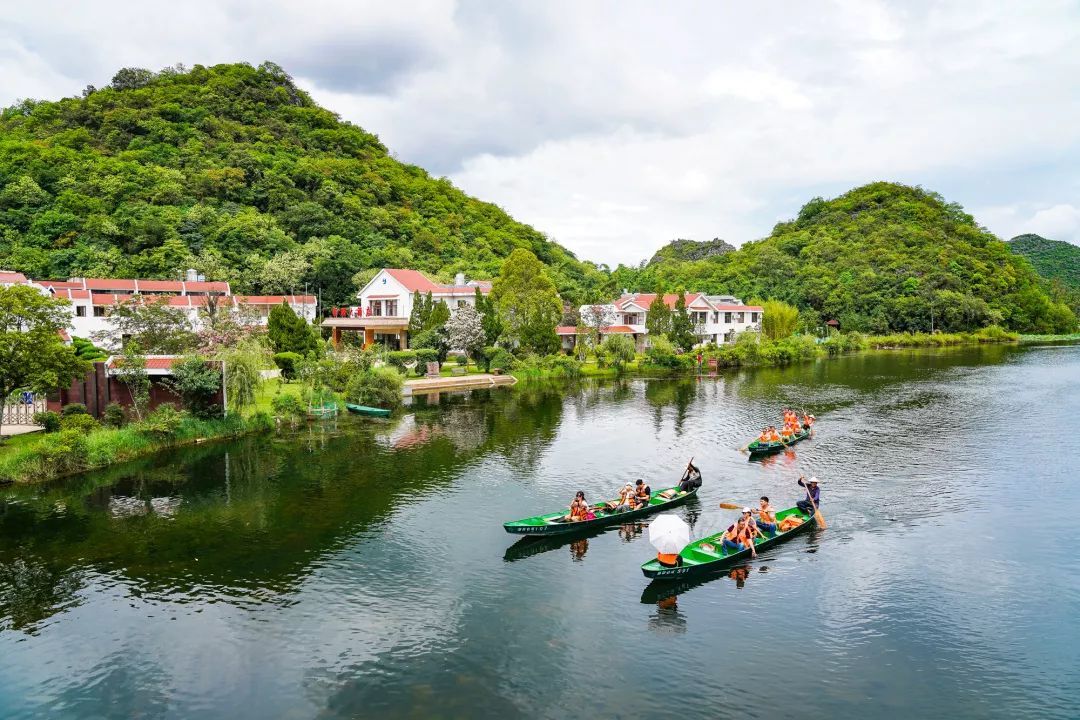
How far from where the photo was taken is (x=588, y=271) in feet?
342

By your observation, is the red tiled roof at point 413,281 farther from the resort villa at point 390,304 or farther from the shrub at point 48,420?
the shrub at point 48,420

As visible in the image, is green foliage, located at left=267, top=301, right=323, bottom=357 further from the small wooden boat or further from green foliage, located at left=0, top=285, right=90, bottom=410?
green foliage, located at left=0, top=285, right=90, bottom=410

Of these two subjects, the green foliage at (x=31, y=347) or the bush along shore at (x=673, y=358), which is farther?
the bush along shore at (x=673, y=358)

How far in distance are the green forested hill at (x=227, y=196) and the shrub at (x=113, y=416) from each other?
35.9 metres

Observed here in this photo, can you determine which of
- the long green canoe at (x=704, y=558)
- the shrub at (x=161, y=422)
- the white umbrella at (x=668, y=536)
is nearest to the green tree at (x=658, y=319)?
the shrub at (x=161, y=422)

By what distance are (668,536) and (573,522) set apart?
13.5 ft

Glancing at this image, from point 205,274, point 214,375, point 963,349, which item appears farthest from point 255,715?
point 963,349

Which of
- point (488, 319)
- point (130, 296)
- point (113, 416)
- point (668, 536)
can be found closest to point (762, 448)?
point (668, 536)

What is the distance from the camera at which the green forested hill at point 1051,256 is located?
14150cm

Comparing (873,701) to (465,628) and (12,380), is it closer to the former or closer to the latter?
(465,628)

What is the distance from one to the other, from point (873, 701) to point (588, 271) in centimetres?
9399

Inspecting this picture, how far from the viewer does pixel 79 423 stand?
27344 mm

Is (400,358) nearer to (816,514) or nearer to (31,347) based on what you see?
(31,347)

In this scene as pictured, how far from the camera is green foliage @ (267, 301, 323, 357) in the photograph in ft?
143
